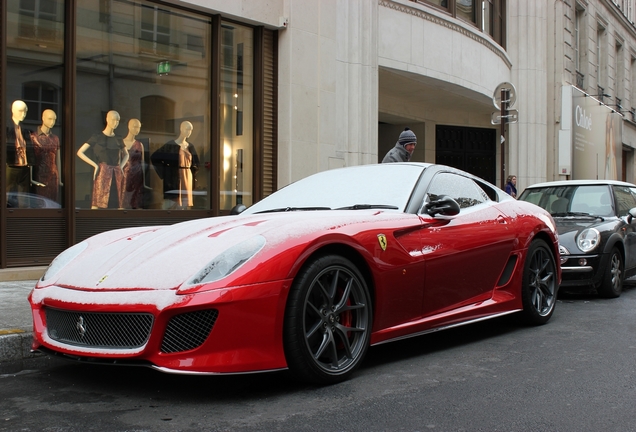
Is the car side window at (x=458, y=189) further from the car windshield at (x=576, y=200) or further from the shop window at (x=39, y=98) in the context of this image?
the shop window at (x=39, y=98)

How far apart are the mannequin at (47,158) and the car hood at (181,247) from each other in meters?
4.98

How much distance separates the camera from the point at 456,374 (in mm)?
4273

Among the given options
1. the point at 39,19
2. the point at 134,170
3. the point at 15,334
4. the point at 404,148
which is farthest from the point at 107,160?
the point at 15,334

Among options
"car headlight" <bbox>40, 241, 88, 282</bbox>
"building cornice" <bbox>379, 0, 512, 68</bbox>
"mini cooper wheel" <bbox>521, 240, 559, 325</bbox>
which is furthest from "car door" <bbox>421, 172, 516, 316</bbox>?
"building cornice" <bbox>379, 0, 512, 68</bbox>

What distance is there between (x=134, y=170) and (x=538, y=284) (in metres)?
6.42

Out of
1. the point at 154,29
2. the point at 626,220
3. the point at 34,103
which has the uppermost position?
the point at 154,29

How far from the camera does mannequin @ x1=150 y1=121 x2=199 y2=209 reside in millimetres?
10812

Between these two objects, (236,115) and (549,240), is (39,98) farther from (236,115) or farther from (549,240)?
(549,240)

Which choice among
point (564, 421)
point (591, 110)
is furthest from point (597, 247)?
point (591, 110)

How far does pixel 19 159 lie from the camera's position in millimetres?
8930

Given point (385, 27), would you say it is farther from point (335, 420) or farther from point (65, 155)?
point (335, 420)

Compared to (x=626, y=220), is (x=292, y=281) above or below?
below

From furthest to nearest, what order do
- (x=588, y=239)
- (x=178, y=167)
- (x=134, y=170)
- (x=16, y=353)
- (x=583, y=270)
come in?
(x=178, y=167)
(x=134, y=170)
(x=588, y=239)
(x=583, y=270)
(x=16, y=353)

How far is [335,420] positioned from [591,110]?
82.9ft
